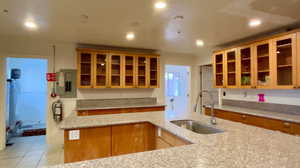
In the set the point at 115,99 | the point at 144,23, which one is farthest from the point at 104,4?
the point at 115,99

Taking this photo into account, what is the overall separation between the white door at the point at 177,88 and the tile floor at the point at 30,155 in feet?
11.2

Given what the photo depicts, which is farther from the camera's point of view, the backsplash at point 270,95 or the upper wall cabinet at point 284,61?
the backsplash at point 270,95

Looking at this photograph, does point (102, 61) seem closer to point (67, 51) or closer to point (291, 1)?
point (67, 51)

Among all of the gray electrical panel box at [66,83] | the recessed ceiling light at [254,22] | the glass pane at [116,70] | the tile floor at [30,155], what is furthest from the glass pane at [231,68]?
the tile floor at [30,155]

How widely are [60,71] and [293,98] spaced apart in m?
4.87

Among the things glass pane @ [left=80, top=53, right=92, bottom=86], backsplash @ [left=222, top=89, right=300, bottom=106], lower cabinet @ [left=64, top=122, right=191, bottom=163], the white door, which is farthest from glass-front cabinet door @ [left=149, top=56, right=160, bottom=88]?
lower cabinet @ [left=64, top=122, right=191, bottom=163]

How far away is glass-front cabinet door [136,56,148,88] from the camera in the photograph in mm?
4461

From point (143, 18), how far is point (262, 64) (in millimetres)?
2505

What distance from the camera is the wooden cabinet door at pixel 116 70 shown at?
4.21 meters

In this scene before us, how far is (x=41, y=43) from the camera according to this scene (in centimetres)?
391

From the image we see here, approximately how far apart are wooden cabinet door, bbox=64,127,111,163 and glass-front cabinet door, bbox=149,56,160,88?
262 cm

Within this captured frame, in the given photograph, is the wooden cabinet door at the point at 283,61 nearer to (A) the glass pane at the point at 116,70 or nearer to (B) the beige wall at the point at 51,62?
(B) the beige wall at the point at 51,62

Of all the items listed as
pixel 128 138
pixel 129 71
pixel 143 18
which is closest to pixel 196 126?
pixel 128 138

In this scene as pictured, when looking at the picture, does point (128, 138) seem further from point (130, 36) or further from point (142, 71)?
point (142, 71)
